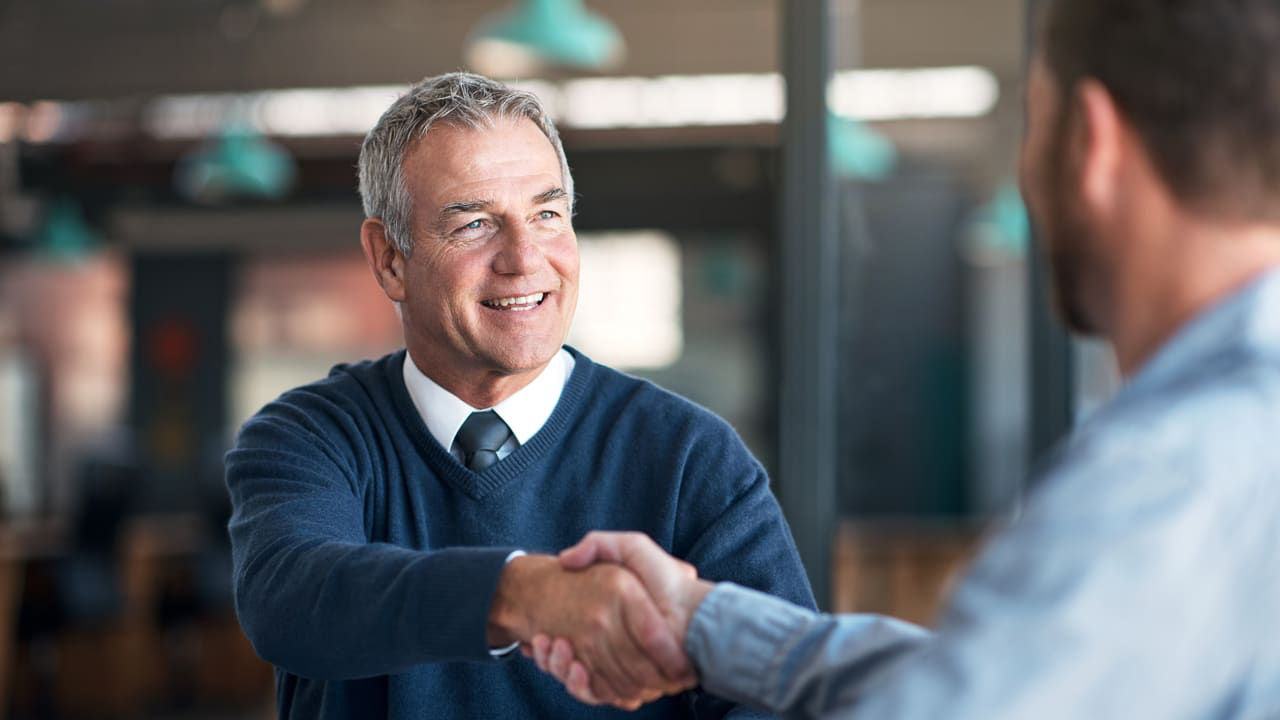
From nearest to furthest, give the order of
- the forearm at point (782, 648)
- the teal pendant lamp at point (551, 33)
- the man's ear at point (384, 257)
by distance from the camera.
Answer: the forearm at point (782, 648) → the man's ear at point (384, 257) → the teal pendant lamp at point (551, 33)

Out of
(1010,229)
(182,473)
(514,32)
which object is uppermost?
(514,32)

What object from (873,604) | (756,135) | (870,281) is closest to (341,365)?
(870,281)

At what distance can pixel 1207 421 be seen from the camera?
33.4 inches

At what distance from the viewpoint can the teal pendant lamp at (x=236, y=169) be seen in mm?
6715

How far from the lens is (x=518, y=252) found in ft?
5.47

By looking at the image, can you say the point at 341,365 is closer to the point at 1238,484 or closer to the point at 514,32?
the point at 1238,484

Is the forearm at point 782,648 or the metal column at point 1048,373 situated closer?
the forearm at point 782,648

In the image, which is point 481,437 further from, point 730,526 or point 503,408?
point 730,526

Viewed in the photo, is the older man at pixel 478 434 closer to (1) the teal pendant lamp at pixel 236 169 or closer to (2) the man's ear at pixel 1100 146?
(2) the man's ear at pixel 1100 146

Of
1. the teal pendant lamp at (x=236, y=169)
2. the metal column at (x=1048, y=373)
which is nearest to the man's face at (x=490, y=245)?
the metal column at (x=1048, y=373)

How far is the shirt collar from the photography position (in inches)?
66.1

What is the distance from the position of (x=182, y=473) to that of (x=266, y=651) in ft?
Answer: 30.5

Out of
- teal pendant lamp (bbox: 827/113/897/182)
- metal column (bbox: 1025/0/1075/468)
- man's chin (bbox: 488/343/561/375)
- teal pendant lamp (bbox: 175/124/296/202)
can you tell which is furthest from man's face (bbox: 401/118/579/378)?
teal pendant lamp (bbox: 175/124/296/202)

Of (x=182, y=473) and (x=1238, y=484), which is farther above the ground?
(x=1238, y=484)
